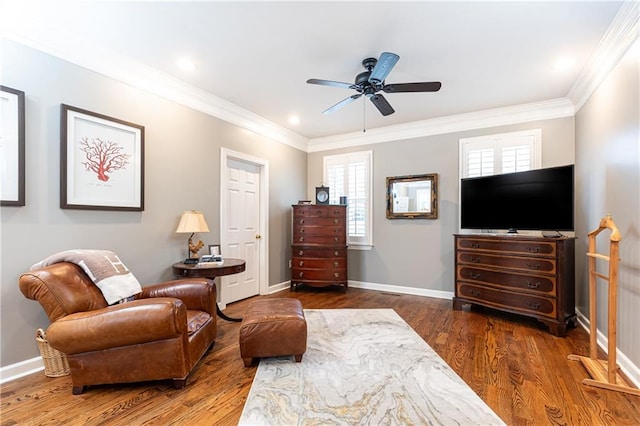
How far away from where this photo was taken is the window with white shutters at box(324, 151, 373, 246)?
5230 millimetres

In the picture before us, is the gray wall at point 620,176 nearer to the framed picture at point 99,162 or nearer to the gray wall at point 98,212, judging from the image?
the gray wall at point 98,212

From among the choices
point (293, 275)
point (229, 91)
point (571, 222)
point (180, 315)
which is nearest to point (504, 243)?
point (571, 222)

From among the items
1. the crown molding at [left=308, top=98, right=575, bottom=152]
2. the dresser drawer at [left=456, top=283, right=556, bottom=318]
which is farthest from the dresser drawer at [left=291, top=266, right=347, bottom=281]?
the crown molding at [left=308, top=98, right=575, bottom=152]

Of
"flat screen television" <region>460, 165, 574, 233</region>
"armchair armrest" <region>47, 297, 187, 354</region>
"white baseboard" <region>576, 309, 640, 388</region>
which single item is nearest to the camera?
"armchair armrest" <region>47, 297, 187, 354</region>

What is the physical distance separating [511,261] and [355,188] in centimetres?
260

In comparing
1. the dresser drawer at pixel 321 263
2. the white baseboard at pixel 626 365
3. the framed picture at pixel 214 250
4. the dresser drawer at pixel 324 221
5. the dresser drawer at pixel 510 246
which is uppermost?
the dresser drawer at pixel 324 221

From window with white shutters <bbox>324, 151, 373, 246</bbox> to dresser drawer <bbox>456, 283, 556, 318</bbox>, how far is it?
1728 millimetres

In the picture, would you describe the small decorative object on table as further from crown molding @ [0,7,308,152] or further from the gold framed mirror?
crown molding @ [0,7,308,152]

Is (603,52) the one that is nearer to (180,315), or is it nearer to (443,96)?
(443,96)

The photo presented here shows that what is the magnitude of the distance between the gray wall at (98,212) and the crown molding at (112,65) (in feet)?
0.22

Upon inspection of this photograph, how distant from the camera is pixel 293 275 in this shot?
16.5 ft

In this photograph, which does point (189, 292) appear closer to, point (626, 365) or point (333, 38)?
point (333, 38)

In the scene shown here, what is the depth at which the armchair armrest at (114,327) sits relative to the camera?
1.93 m

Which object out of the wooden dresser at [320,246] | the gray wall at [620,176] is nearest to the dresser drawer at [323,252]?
the wooden dresser at [320,246]
